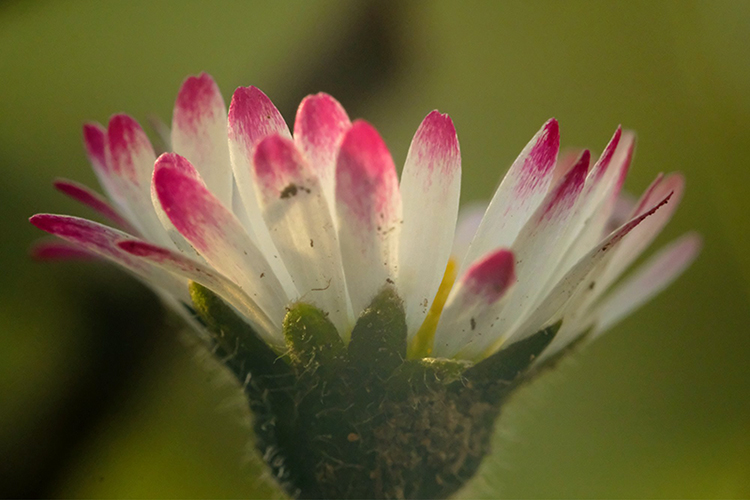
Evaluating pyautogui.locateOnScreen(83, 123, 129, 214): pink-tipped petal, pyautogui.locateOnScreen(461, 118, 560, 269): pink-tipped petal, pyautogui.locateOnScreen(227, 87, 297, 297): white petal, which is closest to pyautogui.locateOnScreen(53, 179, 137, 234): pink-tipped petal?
pyautogui.locateOnScreen(83, 123, 129, 214): pink-tipped petal

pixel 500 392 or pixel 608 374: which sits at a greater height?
pixel 500 392

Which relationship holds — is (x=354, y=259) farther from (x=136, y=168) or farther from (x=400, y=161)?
(x=400, y=161)

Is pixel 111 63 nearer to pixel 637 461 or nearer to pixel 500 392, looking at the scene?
pixel 500 392

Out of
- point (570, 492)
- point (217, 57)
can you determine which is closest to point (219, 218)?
point (217, 57)

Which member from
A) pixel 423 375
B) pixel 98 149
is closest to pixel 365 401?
pixel 423 375

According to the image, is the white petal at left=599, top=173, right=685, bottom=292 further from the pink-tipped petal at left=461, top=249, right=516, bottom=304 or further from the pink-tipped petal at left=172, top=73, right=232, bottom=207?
the pink-tipped petal at left=172, top=73, right=232, bottom=207
